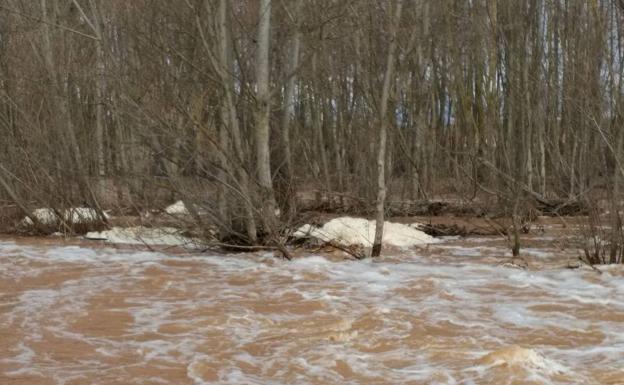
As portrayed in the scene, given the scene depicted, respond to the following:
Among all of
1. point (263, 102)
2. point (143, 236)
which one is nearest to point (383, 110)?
point (263, 102)

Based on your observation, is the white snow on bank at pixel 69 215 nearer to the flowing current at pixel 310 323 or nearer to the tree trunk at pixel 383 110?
the flowing current at pixel 310 323

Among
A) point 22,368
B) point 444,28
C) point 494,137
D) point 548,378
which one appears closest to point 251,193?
point 22,368

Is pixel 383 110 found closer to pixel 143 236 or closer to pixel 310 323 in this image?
pixel 310 323

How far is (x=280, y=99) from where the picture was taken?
54.2 feet

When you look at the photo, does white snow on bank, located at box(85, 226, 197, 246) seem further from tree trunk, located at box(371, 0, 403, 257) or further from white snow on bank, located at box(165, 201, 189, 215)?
tree trunk, located at box(371, 0, 403, 257)

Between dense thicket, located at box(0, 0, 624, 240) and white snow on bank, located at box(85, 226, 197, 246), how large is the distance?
51 centimetres

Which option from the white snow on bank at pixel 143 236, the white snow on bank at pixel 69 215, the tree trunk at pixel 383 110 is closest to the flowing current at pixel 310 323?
the tree trunk at pixel 383 110

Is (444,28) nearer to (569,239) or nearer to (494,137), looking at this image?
(494,137)

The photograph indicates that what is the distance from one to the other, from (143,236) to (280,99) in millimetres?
5714

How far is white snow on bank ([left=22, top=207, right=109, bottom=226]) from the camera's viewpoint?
13352 mm

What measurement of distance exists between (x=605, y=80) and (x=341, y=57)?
1311 centimetres

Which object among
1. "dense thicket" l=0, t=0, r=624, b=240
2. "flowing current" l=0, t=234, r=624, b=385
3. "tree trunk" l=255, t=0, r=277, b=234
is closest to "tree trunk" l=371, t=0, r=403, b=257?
Answer: "dense thicket" l=0, t=0, r=624, b=240

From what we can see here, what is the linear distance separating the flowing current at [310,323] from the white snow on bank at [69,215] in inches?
148

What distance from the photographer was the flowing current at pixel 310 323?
180 inches
